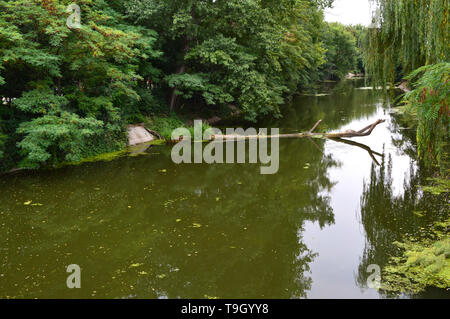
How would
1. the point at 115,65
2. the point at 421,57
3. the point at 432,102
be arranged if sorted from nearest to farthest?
1. the point at 432,102
2. the point at 421,57
3. the point at 115,65

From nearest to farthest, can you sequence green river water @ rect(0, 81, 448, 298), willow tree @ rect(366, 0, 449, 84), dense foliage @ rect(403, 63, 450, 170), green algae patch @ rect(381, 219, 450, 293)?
dense foliage @ rect(403, 63, 450, 170) < green algae patch @ rect(381, 219, 450, 293) < green river water @ rect(0, 81, 448, 298) < willow tree @ rect(366, 0, 449, 84)

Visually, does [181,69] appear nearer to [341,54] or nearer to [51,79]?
[51,79]

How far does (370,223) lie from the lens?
260 inches

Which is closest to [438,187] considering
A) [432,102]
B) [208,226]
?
[432,102]

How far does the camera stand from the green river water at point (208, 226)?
15.8 feet

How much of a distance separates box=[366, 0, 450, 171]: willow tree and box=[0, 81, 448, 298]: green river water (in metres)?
1.11

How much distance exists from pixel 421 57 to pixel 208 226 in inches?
210

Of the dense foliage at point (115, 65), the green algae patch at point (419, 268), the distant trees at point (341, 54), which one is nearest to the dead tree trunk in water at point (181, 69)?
the dense foliage at point (115, 65)

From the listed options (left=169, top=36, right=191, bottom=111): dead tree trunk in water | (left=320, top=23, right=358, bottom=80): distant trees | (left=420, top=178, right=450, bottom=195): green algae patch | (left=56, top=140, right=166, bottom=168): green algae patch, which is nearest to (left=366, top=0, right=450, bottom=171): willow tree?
(left=420, top=178, right=450, bottom=195): green algae patch

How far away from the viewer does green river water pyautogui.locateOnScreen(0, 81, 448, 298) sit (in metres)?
4.82

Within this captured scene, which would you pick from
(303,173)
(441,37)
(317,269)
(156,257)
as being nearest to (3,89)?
(156,257)

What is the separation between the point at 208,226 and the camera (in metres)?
6.57

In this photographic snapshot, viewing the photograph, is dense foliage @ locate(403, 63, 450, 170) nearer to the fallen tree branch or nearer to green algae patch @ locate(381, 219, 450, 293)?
green algae patch @ locate(381, 219, 450, 293)
